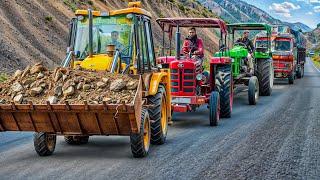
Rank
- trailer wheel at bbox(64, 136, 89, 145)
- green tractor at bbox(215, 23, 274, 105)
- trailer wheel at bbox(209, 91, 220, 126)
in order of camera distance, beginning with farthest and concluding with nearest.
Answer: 1. green tractor at bbox(215, 23, 274, 105)
2. trailer wheel at bbox(209, 91, 220, 126)
3. trailer wheel at bbox(64, 136, 89, 145)

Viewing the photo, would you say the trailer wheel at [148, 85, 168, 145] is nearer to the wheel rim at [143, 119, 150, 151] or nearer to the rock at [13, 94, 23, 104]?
the wheel rim at [143, 119, 150, 151]

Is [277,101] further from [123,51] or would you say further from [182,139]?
[123,51]

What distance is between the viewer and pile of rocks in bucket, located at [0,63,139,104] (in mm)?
8336

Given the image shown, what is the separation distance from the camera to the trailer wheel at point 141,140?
848cm

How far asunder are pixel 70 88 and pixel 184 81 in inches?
195

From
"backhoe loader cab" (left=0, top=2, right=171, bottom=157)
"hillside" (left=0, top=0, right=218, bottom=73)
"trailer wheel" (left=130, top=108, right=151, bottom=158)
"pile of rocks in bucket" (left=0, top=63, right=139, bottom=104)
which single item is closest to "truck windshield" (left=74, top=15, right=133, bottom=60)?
"backhoe loader cab" (left=0, top=2, right=171, bottom=157)

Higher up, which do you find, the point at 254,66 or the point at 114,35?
the point at 114,35

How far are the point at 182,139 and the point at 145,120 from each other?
1.98 meters

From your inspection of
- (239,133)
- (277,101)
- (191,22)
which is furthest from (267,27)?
(239,133)

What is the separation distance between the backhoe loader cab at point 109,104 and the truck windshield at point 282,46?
2003cm

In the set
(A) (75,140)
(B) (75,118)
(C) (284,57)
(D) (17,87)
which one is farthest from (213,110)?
(C) (284,57)

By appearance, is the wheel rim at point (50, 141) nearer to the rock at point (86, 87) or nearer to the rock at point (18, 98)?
the rock at point (18, 98)

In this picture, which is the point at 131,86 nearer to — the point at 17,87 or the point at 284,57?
the point at 17,87

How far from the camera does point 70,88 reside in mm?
8422
